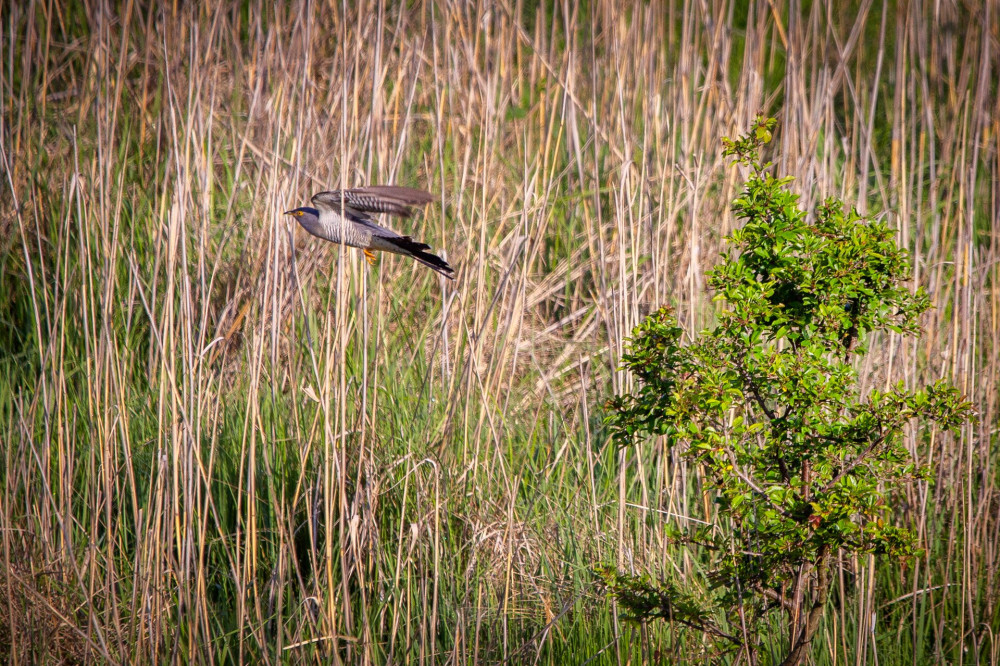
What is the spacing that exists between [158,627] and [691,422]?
3.95 ft

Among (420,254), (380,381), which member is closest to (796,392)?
(420,254)

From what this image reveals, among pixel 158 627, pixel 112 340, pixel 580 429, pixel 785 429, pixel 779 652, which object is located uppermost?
pixel 112 340

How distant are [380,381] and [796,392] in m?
1.49

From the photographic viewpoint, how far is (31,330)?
280 cm

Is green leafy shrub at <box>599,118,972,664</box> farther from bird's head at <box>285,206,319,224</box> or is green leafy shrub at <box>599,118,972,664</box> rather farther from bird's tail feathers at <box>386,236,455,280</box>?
bird's head at <box>285,206,319,224</box>

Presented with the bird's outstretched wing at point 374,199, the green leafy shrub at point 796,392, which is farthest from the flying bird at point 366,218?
the green leafy shrub at point 796,392

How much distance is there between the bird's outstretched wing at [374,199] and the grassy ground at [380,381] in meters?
0.05

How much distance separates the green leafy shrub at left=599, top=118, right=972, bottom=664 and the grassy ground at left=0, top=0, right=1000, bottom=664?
0.61 feet

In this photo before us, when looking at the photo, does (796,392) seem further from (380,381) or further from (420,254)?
(380,381)

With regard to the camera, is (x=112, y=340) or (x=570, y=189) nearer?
(x=112, y=340)

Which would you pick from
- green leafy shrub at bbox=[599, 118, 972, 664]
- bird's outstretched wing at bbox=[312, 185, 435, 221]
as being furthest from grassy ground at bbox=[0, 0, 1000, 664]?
green leafy shrub at bbox=[599, 118, 972, 664]

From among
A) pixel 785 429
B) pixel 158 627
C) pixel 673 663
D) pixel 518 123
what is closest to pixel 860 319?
pixel 785 429

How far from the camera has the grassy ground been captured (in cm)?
190

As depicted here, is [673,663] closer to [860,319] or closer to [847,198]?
[860,319]
